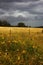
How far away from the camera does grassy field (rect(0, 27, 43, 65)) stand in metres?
10.4

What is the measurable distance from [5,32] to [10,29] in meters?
0.53

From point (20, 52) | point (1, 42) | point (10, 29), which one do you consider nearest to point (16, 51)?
point (20, 52)

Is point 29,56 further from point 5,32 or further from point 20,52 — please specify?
point 5,32

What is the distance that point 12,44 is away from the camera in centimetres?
Result: 1111

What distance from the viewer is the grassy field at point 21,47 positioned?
10.4m

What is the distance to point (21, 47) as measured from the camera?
432 inches

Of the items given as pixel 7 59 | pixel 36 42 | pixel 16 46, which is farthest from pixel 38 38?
pixel 7 59

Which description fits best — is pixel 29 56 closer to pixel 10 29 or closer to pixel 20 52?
pixel 20 52

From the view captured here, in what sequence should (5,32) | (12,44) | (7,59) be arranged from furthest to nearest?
1. (5,32)
2. (12,44)
3. (7,59)

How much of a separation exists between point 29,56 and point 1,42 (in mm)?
1507

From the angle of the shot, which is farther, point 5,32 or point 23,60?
point 5,32

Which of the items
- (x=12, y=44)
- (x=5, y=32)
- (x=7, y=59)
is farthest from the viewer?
(x=5, y=32)

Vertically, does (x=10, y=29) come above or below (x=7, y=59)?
above

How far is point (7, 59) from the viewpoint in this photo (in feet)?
34.2
